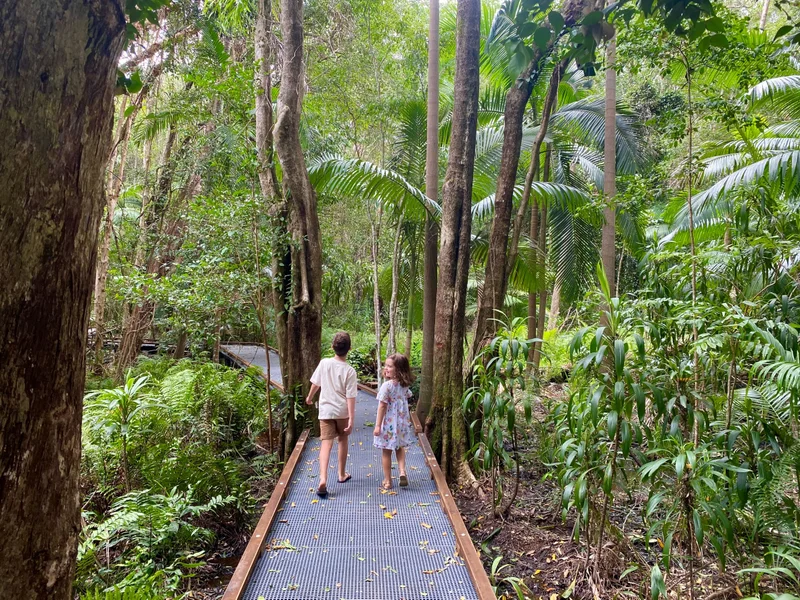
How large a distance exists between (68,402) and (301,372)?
506 cm

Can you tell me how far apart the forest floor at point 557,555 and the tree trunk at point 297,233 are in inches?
92.1

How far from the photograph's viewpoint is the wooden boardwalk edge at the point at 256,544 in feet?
9.55

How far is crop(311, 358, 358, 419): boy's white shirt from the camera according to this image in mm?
4461

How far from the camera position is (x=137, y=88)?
2.31 m

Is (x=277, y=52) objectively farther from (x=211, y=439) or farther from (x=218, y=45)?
(x=211, y=439)

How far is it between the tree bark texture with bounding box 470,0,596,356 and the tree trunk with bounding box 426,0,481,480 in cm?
25

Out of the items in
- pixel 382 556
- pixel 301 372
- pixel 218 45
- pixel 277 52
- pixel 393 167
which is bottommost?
pixel 382 556

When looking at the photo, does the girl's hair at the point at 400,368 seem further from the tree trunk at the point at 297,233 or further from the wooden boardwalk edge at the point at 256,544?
the tree trunk at the point at 297,233

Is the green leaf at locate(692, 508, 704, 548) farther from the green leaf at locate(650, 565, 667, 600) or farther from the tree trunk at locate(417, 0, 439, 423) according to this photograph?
the tree trunk at locate(417, 0, 439, 423)

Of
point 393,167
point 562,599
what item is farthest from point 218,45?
point 562,599

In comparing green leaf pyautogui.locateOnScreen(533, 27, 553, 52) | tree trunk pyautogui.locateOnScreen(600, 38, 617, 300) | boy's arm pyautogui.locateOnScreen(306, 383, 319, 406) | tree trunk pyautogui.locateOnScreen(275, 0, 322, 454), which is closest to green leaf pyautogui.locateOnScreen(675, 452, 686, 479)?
green leaf pyautogui.locateOnScreen(533, 27, 553, 52)

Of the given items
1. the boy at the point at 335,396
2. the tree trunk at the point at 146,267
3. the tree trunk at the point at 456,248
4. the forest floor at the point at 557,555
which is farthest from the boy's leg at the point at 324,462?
the tree trunk at the point at 146,267

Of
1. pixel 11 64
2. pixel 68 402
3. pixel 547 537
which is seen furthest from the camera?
pixel 547 537

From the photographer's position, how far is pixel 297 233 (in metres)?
6.10
